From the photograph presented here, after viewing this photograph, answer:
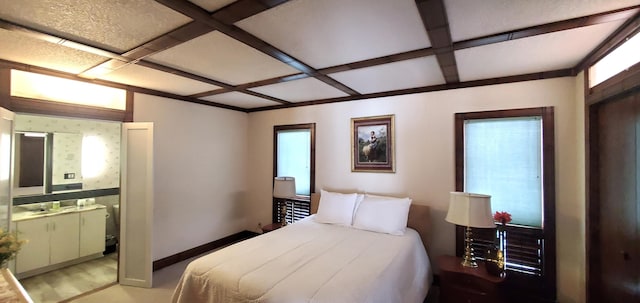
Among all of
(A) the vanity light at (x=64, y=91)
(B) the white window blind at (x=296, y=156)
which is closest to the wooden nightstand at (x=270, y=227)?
(B) the white window blind at (x=296, y=156)

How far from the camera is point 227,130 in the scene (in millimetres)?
4570

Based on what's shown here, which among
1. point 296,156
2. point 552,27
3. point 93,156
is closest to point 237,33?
point 552,27

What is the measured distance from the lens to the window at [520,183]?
2.64 metres

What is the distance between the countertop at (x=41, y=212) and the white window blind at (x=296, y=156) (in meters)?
2.88

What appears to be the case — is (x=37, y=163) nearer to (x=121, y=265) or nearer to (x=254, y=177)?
(x=121, y=265)

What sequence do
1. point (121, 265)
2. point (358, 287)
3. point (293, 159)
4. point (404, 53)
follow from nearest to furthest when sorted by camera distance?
point (358, 287), point (404, 53), point (121, 265), point (293, 159)

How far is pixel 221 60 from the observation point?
2359mm

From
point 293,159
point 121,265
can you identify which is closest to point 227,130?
point 293,159

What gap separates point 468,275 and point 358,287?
1.31 m

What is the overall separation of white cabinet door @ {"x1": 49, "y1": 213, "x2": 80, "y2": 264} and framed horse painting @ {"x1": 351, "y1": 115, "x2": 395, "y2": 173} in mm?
4061

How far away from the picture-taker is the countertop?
11.2 feet

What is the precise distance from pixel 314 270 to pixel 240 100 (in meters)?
2.99

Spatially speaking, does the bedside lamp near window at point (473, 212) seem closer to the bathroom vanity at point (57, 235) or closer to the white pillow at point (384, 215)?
the white pillow at point (384, 215)

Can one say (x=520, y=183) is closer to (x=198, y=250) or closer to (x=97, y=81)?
(x=198, y=250)
